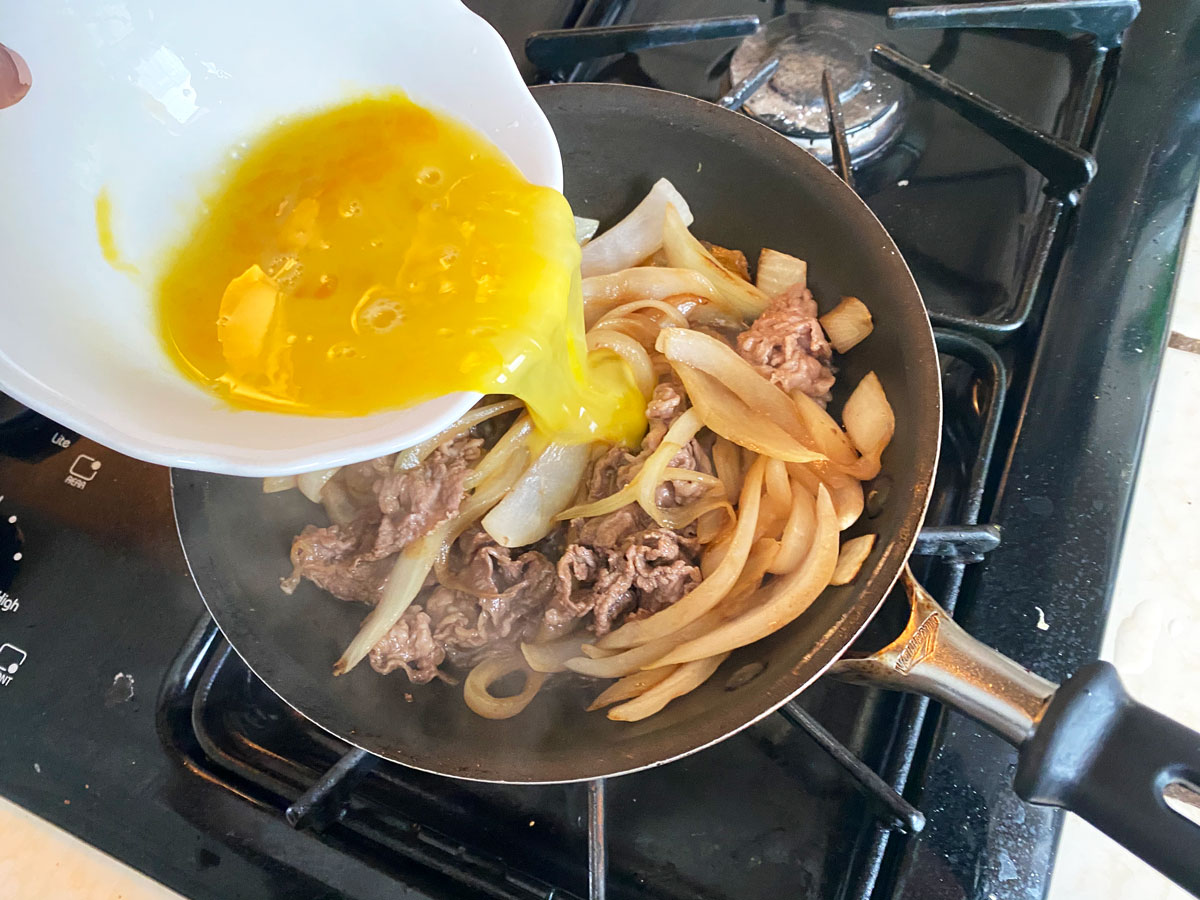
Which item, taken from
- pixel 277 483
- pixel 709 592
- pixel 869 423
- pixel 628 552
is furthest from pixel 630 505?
pixel 277 483

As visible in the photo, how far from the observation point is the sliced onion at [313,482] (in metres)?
1.51

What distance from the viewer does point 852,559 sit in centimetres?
121

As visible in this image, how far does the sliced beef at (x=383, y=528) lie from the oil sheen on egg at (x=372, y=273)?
0.32m

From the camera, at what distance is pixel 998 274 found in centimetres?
159

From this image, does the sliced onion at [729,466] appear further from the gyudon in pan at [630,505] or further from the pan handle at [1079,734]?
the pan handle at [1079,734]

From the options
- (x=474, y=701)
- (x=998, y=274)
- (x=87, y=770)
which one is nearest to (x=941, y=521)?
(x=998, y=274)

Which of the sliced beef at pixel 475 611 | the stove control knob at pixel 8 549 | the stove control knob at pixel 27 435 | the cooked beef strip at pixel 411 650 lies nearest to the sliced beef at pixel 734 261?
the sliced beef at pixel 475 611

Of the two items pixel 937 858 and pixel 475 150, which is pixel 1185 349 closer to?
pixel 937 858

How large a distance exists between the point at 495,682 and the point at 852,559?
71 centimetres

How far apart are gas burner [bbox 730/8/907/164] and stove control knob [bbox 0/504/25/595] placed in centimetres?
182

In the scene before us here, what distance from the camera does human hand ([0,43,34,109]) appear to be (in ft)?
3.02

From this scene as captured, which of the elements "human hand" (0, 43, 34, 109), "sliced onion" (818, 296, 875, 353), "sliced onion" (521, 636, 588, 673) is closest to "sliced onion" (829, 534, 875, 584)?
Answer: "sliced onion" (818, 296, 875, 353)

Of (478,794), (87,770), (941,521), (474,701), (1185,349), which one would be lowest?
(87,770)

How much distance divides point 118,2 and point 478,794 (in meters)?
1.36
